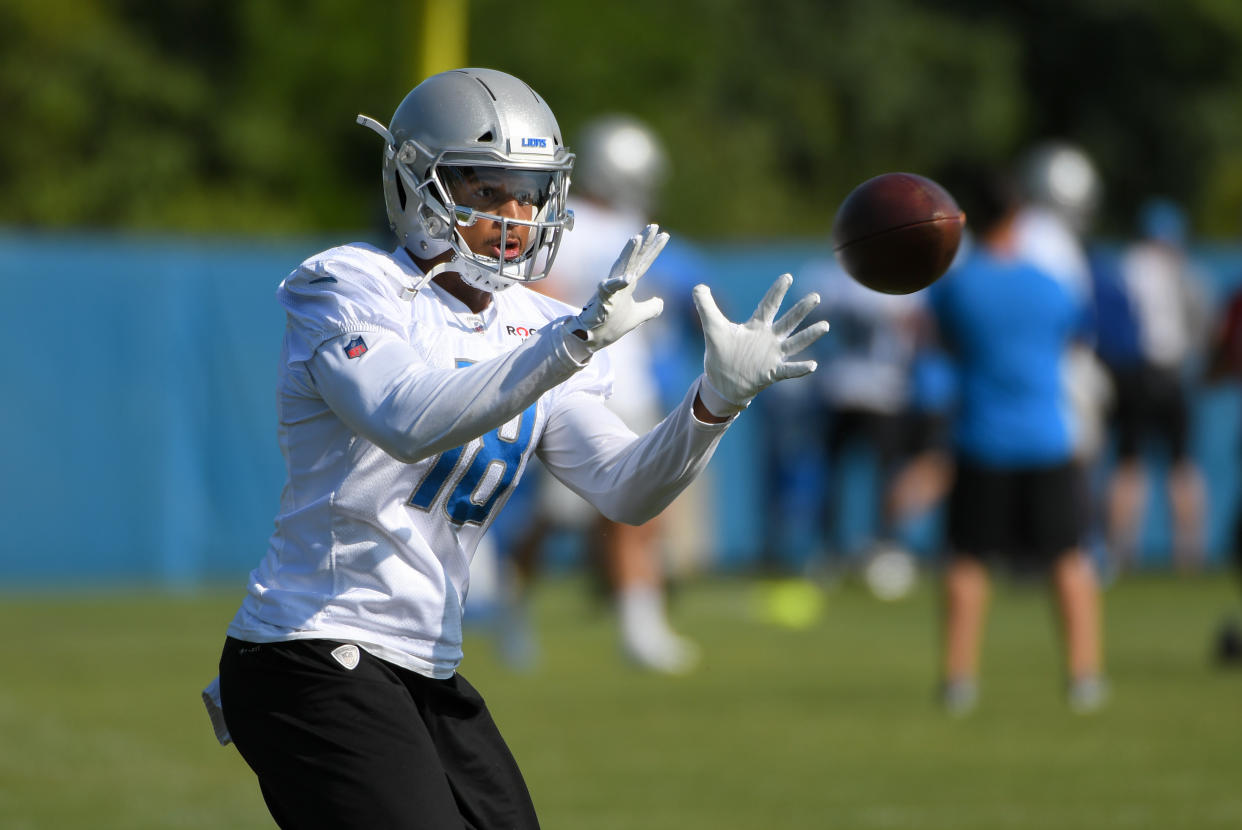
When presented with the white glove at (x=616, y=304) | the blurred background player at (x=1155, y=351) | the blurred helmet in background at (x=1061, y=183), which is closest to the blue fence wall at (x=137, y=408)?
the blurred background player at (x=1155, y=351)

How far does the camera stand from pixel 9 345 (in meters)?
13.0

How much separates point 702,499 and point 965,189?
5.99m

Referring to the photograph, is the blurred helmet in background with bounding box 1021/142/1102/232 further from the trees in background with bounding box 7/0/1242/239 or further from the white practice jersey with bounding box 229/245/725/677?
the white practice jersey with bounding box 229/245/725/677

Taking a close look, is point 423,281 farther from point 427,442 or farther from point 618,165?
point 618,165

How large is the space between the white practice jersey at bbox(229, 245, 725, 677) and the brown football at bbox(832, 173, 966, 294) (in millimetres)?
610

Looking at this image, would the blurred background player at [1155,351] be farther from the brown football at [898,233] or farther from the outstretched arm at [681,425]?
the outstretched arm at [681,425]

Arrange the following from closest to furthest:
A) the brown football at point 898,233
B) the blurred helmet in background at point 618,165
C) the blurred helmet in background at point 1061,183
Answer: the brown football at point 898,233 < the blurred helmet in background at point 618,165 < the blurred helmet in background at point 1061,183

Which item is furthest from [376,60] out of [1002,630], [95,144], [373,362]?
[373,362]

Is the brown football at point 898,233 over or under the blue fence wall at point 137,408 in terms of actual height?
over

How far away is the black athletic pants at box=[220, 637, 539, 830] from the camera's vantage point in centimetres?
339

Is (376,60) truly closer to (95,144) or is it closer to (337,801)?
(95,144)

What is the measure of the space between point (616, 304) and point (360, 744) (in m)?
0.87

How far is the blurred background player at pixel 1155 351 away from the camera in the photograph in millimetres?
13086

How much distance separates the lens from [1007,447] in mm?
7727
